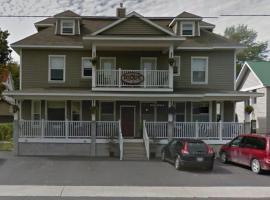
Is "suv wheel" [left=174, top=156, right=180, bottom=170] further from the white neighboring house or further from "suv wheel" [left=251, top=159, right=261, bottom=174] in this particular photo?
the white neighboring house

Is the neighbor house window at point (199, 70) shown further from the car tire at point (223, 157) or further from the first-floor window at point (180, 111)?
the car tire at point (223, 157)

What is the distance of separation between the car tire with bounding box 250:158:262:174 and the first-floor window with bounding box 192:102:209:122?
342 inches

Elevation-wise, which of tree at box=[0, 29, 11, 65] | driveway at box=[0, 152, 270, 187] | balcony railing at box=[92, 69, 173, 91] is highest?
tree at box=[0, 29, 11, 65]

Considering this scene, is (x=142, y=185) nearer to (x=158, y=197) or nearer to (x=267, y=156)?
(x=158, y=197)

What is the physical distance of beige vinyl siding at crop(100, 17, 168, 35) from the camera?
2514 centimetres

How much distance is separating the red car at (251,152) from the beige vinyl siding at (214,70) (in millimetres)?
6691

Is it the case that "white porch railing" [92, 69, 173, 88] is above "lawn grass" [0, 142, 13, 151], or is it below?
above

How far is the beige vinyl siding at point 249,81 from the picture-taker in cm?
3717

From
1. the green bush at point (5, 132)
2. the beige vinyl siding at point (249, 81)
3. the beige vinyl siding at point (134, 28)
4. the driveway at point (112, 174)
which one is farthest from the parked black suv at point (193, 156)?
the green bush at point (5, 132)

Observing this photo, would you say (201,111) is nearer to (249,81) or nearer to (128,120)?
(128,120)

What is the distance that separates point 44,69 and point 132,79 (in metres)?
6.14

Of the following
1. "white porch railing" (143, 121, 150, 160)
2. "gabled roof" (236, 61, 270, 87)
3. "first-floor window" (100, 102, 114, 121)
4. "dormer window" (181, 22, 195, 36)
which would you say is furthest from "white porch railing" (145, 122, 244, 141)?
"gabled roof" (236, 61, 270, 87)

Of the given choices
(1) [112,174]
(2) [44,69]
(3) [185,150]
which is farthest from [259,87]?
(1) [112,174]

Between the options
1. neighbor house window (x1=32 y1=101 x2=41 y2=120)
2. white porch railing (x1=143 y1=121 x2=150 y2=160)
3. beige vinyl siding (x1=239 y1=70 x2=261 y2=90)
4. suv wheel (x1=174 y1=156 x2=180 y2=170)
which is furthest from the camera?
beige vinyl siding (x1=239 y1=70 x2=261 y2=90)
